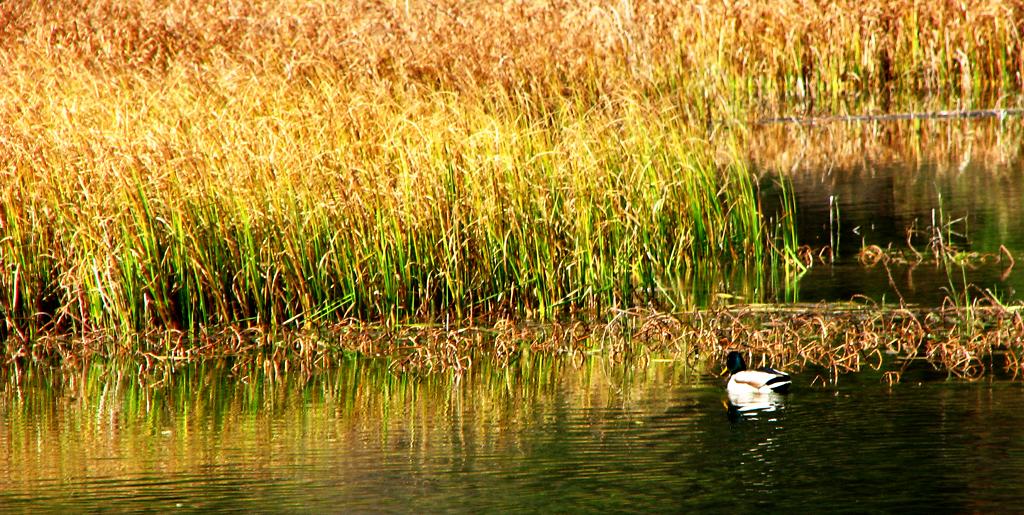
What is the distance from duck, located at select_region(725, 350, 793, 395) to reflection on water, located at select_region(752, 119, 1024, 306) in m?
1.73

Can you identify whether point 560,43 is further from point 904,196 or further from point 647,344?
point 647,344

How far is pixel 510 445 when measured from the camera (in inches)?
238

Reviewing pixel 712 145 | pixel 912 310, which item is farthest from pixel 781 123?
pixel 912 310

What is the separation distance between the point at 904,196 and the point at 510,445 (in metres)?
7.88

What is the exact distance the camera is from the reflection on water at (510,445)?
530 cm

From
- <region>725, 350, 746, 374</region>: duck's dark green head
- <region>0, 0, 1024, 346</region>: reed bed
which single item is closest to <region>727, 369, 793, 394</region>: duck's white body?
<region>725, 350, 746, 374</region>: duck's dark green head

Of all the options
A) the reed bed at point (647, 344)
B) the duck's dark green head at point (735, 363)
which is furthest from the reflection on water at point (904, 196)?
the duck's dark green head at point (735, 363)

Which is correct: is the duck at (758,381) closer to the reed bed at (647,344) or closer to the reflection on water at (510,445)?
the reflection on water at (510,445)

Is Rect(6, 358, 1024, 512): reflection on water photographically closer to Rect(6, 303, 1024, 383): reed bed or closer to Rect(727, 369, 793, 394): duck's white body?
Rect(727, 369, 793, 394): duck's white body

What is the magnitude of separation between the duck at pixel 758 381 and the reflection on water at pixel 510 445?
8cm

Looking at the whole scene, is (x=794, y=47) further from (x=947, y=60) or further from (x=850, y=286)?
(x=850, y=286)

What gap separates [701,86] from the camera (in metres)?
15.8

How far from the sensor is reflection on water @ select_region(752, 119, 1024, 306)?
938 centimetres

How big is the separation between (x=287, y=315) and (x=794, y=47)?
9.99 m
